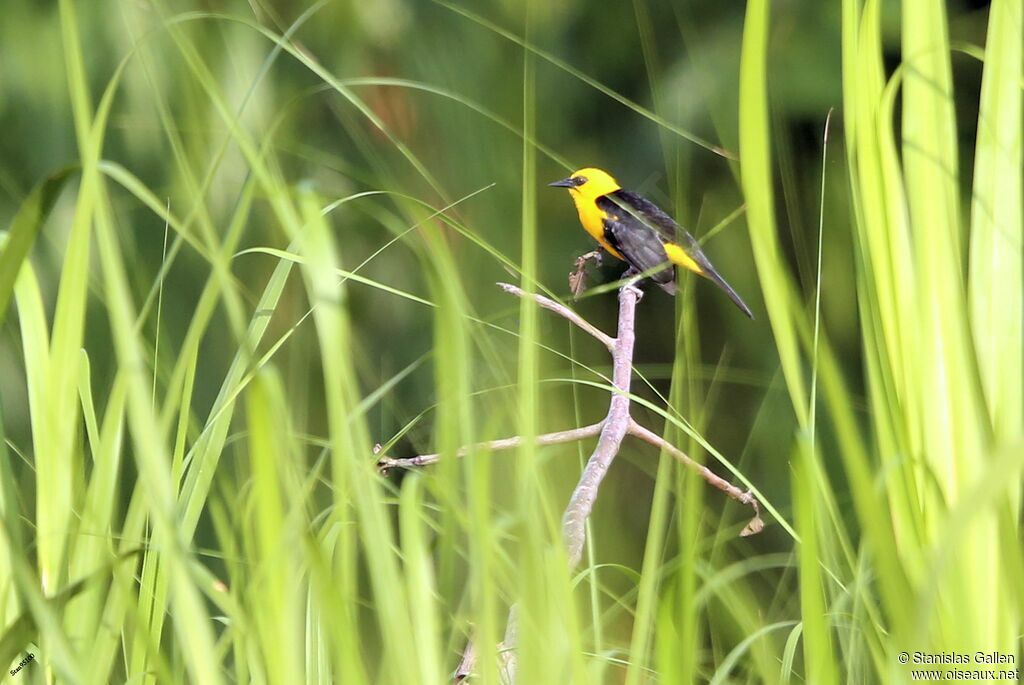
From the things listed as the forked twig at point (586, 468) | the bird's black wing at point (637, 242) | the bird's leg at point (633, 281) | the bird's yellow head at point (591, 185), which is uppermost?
the bird's yellow head at point (591, 185)

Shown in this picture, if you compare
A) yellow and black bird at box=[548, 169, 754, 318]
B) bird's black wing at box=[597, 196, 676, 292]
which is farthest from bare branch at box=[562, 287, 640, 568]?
bird's black wing at box=[597, 196, 676, 292]

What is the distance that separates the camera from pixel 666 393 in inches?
31.2

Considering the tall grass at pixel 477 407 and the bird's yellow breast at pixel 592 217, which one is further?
the bird's yellow breast at pixel 592 217

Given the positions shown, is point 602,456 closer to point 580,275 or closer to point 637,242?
point 580,275

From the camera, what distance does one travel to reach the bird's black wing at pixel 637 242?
724 millimetres

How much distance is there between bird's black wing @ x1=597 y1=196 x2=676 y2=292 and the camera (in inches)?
28.5

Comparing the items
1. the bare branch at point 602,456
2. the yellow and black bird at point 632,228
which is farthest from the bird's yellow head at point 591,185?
the bare branch at point 602,456

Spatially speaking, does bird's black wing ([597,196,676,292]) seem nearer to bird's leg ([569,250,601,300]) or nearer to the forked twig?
bird's leg ([569,250,601,300])

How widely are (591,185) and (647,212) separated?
6.4 inches

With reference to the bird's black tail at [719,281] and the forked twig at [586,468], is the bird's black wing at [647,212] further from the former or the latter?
the forked twig at [586,468]

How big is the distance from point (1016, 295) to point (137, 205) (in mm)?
533

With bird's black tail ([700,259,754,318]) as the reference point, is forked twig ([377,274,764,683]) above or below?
below

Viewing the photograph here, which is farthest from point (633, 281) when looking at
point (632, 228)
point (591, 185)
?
point (632, 228)

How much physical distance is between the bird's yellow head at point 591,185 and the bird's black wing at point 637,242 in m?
0.05
